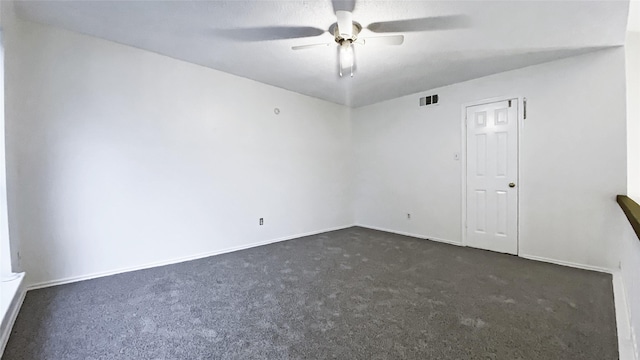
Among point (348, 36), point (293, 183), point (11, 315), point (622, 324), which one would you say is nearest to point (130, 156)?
point (11, 315)

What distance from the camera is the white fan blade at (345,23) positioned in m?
2.18

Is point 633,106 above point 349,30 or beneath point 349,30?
beneath

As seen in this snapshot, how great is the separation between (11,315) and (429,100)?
5.12m

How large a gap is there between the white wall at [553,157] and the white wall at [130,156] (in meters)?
2.26

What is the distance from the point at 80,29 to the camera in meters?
2.71

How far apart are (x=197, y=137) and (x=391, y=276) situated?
2837mm

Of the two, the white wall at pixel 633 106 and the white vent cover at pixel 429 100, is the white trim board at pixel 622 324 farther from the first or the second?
the white vent cover at pixel 429 100

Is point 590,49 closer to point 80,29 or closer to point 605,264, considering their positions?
point 605,264

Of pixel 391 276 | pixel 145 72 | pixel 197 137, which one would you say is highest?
pixel 145 72

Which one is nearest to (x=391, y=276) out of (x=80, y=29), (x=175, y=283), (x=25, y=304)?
(x=175, y=283)

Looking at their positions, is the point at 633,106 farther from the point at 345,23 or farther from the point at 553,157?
the point at 345,23

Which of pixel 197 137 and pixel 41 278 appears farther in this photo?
pixel 197 137

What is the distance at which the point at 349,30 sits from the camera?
2.35 m

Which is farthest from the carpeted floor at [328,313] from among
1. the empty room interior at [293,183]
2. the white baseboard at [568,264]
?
the white baseboard at [568,264]
